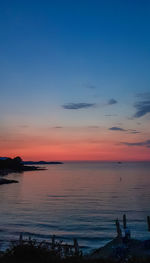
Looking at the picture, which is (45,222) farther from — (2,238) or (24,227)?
(2,238)

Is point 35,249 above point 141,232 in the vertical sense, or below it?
above

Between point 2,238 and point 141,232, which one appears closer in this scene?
point 2,238

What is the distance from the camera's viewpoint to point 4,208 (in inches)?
2119

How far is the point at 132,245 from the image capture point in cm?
2050

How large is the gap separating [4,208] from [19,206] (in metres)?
3.62

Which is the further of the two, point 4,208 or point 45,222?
point 4,208

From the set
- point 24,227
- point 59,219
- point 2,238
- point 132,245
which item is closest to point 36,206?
point 59,219

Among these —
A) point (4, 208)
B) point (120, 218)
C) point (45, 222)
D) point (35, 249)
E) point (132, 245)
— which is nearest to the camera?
point (35, 249)

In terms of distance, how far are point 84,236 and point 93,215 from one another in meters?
13.6

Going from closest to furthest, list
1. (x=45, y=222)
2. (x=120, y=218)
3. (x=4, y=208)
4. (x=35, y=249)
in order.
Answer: (x=35, y=249)
(x=45, y=222)
(x=120, y=218)
(x=4, y=208)

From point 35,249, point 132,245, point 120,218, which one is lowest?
point 120,218

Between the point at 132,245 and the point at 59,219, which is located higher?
the point at 132,245

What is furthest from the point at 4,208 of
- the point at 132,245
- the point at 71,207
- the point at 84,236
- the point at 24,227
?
the point at 132,245

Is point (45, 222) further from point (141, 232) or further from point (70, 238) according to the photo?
point (141, 232)
